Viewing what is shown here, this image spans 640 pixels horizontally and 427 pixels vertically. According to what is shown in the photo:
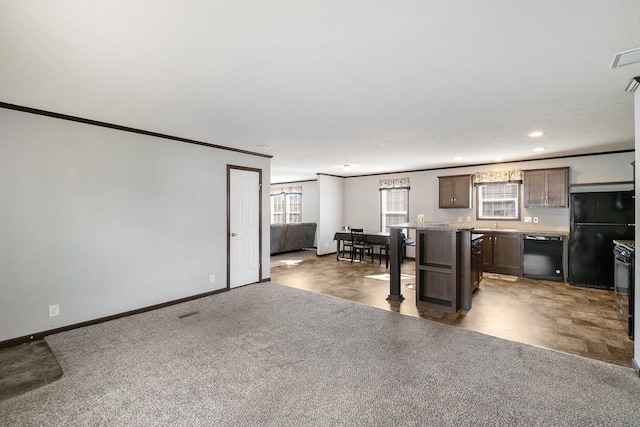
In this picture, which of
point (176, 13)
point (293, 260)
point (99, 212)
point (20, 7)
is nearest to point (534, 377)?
point (176, 13)

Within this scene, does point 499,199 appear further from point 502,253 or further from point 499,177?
point 502,253

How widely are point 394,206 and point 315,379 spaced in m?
6.63

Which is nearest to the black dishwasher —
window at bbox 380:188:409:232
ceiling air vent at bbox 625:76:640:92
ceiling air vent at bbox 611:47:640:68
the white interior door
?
window at bbox 380:188:409:232

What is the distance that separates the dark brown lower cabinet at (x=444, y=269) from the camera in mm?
4145

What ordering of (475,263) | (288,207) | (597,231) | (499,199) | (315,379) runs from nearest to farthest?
(315,379) → (475,263) → (597,231) → (499,199) → (288,207)

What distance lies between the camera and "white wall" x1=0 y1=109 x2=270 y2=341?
315cm

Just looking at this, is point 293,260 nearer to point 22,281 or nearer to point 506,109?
point 22,281

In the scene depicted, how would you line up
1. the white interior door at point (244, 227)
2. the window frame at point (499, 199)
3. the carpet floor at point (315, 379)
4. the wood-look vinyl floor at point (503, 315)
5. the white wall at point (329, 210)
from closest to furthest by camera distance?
the carpet floor at point (315, 379), the wood-look vinyl floor at point (503, 315), the white interior door at point (244, 227), the window frame at point (499, 199), the white wall at point (329, 210)

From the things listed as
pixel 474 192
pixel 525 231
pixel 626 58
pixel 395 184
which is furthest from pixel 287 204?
pixel 626 58

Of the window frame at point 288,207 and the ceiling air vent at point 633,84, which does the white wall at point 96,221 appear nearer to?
the ceiling air vent at point 633,84

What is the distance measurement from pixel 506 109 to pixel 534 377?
2540mm

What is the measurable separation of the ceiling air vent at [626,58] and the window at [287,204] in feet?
29.4

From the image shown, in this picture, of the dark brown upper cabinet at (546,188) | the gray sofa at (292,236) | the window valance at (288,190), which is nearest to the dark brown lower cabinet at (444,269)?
the dark brown upper cabinet at (546,188)

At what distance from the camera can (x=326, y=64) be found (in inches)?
88.6
